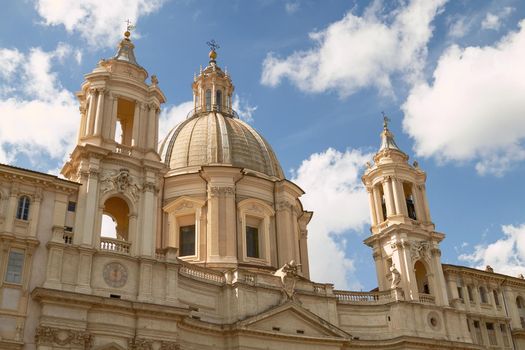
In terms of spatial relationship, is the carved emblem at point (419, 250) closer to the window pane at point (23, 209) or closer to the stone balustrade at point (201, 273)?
the stone balustrade at point (201, 273)

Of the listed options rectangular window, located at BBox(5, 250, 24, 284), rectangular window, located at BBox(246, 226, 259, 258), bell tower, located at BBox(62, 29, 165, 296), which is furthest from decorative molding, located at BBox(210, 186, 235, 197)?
rectangular window, located at BBox(5, 250, 24, 284)

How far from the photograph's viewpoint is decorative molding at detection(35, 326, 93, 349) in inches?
1117

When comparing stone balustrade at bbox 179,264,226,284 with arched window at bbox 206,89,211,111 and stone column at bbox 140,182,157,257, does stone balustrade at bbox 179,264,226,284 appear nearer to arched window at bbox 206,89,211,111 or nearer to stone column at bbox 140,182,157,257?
stone column at bbox 140,182,157,257

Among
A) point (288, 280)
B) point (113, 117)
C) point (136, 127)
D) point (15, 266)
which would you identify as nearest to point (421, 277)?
point (288, 280)

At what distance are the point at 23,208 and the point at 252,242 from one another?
1770 centimetres

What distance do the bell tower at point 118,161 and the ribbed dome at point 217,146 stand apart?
22.8ft

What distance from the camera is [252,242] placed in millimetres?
44406

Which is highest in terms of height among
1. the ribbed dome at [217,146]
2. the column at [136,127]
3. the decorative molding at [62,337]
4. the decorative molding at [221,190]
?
the ribbed dome at [217,146]

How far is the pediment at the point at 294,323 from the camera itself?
3605 centimetres

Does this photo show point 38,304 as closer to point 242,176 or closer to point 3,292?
point 3,292

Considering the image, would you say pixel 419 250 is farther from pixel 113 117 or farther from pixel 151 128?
pixel 113 117

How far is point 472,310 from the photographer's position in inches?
1807

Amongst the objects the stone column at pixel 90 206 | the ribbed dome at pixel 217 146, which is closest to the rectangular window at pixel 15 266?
the stone column at pixel 90 206

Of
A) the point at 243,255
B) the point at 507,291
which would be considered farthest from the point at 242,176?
the point at 507,291
